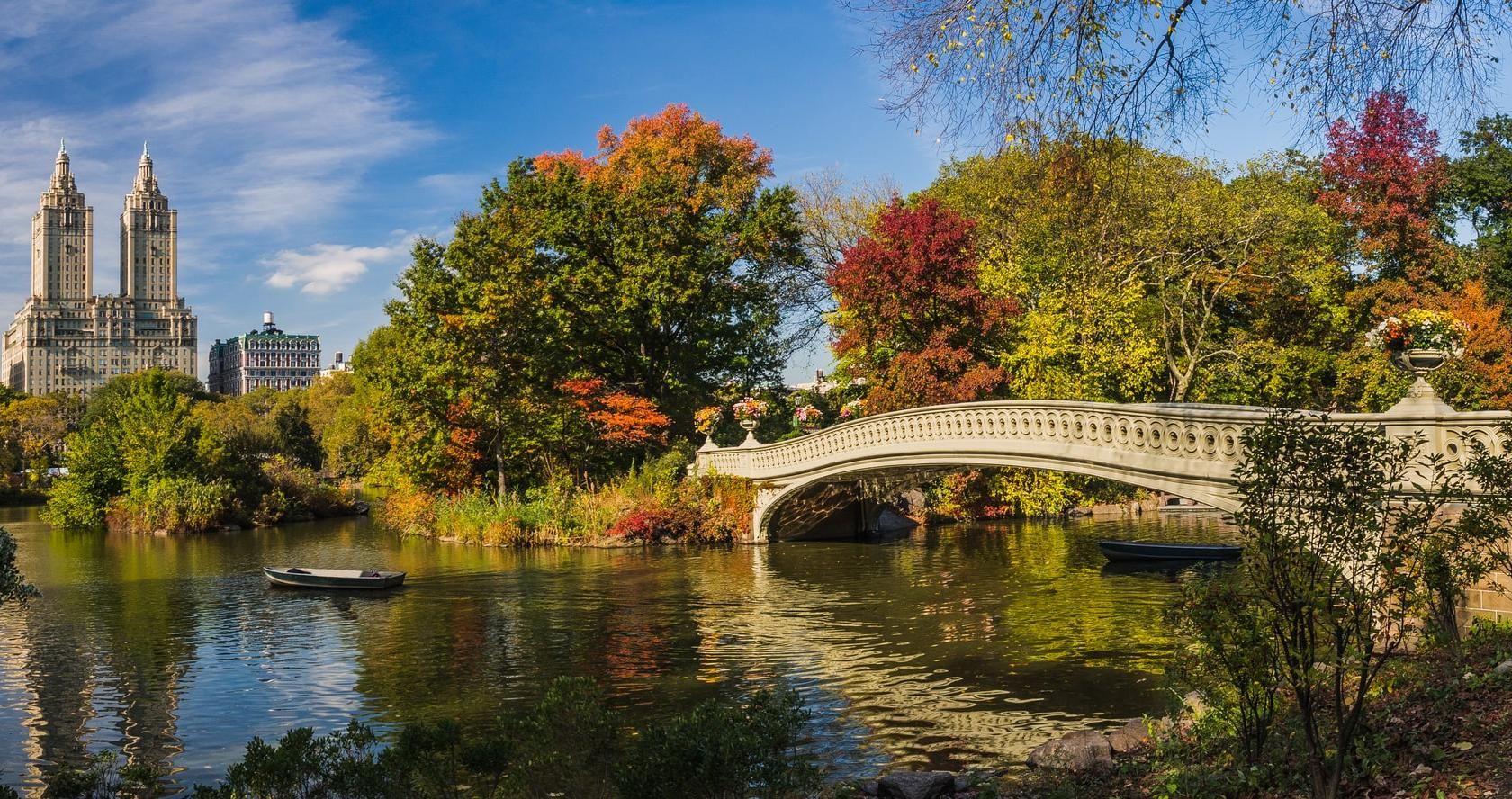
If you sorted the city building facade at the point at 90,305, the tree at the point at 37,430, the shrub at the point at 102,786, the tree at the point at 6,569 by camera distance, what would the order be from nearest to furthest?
the shrub at the point at 102,786 → the tree at the point at 6,569 → the tree at the point at 37,430 → the city building facade at the point at 90,305

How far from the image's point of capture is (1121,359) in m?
31.0

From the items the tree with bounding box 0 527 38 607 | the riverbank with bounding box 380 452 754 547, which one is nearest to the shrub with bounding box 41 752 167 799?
the tree with bounding box 0 527 38 607

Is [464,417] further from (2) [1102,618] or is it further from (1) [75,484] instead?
(2) [1102,618]

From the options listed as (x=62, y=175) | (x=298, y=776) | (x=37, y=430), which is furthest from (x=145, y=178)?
(x=298, y=776)

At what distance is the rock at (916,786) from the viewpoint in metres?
7.66

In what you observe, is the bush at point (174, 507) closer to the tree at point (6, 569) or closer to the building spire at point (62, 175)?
the tree at point (6, 569)

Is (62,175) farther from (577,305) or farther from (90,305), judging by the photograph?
(577,305)

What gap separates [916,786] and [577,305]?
28402 millimetres

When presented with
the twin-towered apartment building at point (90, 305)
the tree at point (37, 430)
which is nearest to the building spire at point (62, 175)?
the twin-towered apartment building at point (90, 305)

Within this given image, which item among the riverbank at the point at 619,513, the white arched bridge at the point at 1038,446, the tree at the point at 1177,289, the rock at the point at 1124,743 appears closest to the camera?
the rock at the point at 1124,743

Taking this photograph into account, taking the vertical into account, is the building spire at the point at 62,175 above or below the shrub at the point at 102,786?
above

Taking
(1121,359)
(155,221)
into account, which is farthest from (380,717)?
(155,221)

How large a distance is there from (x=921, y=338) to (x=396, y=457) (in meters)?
17.4

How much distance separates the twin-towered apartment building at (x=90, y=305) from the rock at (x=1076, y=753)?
574ft
